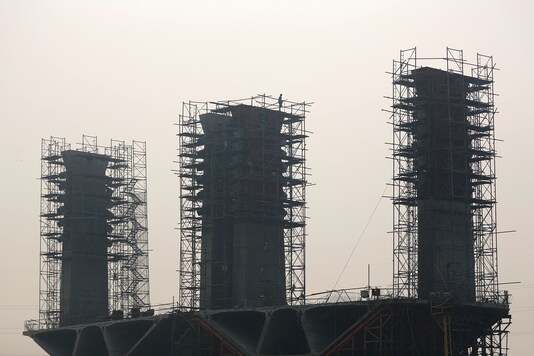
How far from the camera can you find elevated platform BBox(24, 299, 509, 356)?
111875 millimetres

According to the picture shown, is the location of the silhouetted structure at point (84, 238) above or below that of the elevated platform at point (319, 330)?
above

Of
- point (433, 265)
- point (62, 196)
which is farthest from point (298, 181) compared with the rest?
point (62, 196)

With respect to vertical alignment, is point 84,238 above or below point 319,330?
above

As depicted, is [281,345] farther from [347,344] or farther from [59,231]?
[59,231]

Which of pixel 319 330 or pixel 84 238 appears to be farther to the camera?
pixel 84 238

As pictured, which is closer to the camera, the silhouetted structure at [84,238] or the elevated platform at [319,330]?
the elevated platform at [319,330]

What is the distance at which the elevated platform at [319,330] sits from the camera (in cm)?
11188

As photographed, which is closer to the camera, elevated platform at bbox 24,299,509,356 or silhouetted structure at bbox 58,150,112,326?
elevated platform at bbox 24,299,509,356

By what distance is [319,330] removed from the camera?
11894 centimetres

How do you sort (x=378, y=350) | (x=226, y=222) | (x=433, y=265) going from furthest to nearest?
(x=226, y=222)
(x=433, y=265)
(x=378, y=350)

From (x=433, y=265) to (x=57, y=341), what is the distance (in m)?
57.3

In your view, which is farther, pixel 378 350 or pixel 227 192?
pixel 227 192

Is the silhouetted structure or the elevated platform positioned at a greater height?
the silhouetted structure

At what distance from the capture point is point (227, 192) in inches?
5468
